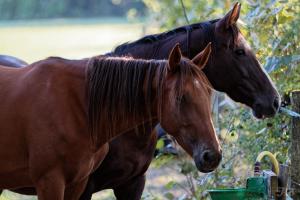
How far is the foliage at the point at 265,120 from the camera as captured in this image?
19.0ft

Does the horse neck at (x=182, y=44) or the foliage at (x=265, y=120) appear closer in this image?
the horse neck at (x=182, y=44)

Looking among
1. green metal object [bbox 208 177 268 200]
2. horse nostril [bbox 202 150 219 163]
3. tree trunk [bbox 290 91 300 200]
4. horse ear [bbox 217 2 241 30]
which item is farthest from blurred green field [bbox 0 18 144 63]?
horse nostril [bbox 202 150 219 163]

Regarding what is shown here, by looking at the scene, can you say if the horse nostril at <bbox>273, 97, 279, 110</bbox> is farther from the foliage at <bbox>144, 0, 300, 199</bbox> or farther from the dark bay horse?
the dark bay horse

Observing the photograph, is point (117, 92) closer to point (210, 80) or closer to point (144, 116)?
point (144, 116)

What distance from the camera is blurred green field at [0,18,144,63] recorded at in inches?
949

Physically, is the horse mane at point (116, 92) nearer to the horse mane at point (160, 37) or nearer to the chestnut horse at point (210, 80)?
the chestnut horse at point (210, 80)

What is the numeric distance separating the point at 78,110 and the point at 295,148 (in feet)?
5.12

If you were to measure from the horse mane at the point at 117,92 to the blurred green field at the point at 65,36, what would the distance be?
16.8 m

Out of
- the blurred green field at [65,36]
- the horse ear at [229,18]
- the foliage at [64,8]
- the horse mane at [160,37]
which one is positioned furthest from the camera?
the foliage at [64,8]

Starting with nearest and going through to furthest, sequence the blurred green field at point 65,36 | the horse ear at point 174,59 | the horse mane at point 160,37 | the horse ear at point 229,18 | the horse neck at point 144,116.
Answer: the horse ear at point 174,59
the horse neck at point 144,116
the horse ear at point 229,18
the horse mane at point 160,37
the blurred green field at point 65,36

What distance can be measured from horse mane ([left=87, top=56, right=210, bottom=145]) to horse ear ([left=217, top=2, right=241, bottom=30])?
0.94 m

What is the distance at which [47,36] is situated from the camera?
104ft

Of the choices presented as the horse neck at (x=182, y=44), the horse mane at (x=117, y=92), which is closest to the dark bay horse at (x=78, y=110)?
the horse mane at (x=117, y=92)

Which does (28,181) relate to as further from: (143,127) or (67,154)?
(143,127)
